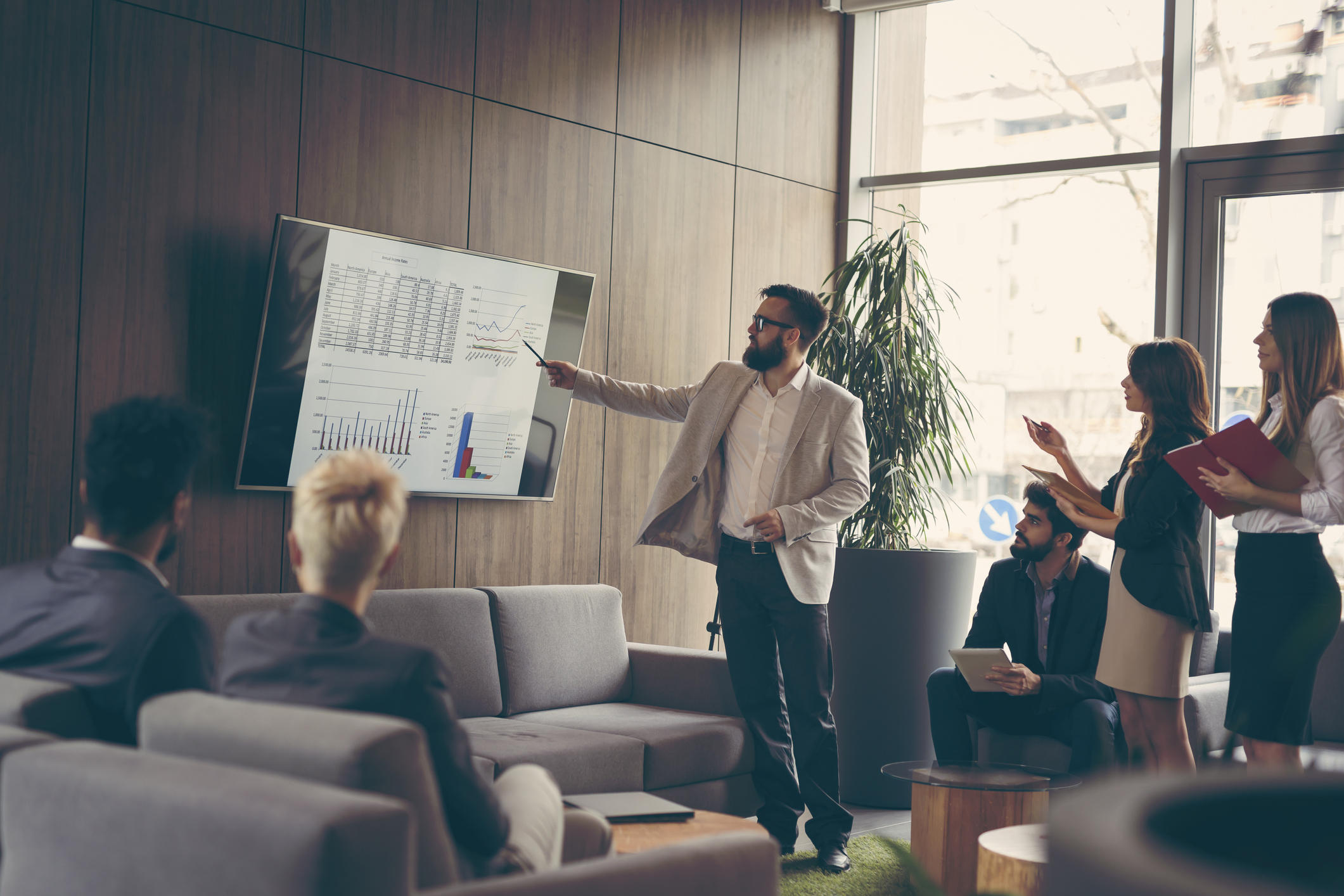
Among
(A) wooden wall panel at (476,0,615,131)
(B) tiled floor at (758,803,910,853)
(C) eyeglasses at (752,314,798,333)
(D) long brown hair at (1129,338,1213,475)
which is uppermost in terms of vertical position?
(A) wooden wall panel at (476,0,615,131)

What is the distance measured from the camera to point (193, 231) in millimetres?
3473

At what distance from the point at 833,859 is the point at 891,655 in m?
1.19

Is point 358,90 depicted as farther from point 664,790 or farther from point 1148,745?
point 1148,745

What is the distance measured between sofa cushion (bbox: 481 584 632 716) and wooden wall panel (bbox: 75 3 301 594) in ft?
2.68

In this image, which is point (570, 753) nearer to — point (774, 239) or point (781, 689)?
point (781, 689)

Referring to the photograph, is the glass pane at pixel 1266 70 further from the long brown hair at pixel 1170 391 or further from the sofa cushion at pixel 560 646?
the sofa cushion at pixel 560 646

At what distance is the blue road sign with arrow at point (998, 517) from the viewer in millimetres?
5535

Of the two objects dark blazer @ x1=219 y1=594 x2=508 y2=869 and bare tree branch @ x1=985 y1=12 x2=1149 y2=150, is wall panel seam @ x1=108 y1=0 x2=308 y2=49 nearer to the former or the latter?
dark blazer @ x1=219 y1=594 x2=508 y2=869

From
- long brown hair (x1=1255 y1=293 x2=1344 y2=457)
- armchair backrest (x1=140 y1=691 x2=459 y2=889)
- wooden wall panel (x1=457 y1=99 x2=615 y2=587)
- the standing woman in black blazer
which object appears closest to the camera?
armchair backrest (x1=140 y1=691 x2=459 y2=889)

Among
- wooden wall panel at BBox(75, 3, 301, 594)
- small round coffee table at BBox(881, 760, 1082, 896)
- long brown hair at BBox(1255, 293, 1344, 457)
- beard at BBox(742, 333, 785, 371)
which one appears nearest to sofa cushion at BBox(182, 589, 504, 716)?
wooden wall panel at BBox(75, 3, 301, 594)

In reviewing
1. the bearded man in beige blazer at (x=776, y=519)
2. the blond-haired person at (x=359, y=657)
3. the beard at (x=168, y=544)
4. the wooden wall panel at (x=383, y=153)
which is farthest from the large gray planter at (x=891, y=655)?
the beard at (x=168, y=544)

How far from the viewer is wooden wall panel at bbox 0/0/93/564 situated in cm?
310

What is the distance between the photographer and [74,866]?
1.41 meters

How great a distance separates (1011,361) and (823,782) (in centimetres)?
269
